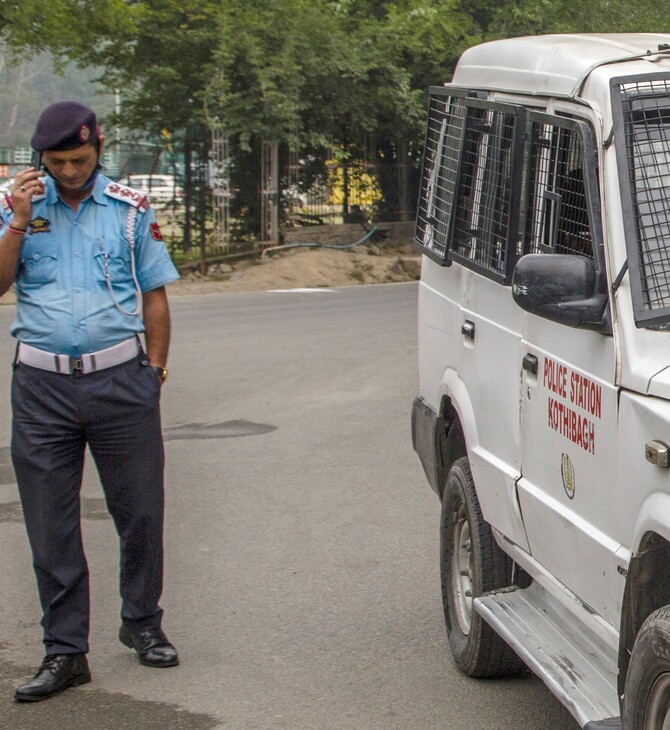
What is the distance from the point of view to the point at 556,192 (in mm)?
4098

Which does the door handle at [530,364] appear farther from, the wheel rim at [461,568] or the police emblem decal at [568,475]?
the wheel rim at [461,568]

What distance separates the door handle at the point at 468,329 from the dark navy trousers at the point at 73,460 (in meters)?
1.09

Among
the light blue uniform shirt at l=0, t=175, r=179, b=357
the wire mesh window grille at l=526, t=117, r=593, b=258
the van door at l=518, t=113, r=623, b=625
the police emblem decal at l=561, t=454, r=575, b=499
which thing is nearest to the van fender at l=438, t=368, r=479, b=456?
the van door at l=518, t=113, r=623, b=625

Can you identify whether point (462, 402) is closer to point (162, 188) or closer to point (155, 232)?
point (155, 232)

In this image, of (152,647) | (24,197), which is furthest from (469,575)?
(24,197)

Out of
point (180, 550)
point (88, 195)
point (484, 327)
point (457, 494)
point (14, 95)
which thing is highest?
point (88, 195)

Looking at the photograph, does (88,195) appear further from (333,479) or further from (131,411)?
(333,479)

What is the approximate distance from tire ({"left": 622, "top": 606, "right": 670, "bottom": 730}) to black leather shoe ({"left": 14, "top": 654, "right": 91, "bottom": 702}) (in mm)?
2231

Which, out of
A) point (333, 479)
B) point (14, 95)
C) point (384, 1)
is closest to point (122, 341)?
point (333, 479)

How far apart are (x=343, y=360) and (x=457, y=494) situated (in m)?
8.36

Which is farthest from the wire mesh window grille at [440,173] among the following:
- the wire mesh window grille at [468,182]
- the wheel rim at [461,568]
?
the wheel rim at [461,568]

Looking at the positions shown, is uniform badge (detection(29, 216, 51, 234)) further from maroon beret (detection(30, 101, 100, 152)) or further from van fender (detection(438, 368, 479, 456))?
van fender (detection(438, 368, 479, 456))

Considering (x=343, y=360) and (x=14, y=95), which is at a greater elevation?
(x=343, y=360)

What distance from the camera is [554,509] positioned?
13.0 ft
